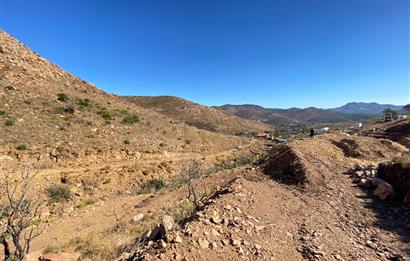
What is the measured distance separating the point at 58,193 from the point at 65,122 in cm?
1094

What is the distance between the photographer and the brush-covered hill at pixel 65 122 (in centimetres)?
1942

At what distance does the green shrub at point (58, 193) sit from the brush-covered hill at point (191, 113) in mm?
45649

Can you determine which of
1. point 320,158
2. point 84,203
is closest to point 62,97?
point 84,203

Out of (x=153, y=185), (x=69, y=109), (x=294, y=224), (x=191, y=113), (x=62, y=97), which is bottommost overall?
(x=153, y=185)

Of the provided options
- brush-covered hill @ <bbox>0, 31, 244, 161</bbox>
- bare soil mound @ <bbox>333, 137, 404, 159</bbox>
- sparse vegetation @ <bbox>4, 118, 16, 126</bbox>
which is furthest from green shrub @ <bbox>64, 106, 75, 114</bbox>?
bare soil mound @ <bbox>333, 137, 404, 159</bbox>

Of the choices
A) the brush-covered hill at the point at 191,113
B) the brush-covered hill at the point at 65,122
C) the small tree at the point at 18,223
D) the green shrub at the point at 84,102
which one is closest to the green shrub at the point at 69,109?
the brush-covered hill at the point at 65,122

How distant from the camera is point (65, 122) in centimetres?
2348

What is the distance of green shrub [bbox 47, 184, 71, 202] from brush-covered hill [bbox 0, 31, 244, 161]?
13.9 ft

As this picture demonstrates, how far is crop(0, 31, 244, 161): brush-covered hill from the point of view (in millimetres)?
19422

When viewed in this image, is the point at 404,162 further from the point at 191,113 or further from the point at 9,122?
the point at 191,113

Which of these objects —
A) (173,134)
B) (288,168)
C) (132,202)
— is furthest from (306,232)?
(173,134)

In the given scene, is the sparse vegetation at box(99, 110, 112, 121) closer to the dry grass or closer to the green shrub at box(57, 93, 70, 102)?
the green shrub at box(57, 93, 70, 102)

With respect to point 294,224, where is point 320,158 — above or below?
above

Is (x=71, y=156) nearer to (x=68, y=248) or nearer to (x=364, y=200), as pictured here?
(x=68, y=248)
